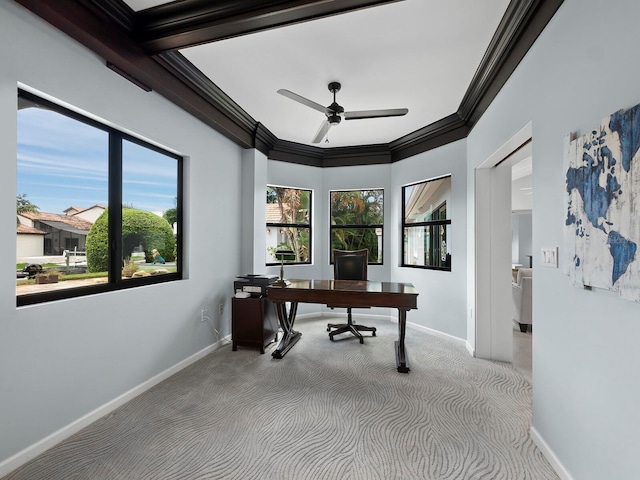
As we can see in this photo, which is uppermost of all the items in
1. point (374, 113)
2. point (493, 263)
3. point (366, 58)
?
point (366, 58)

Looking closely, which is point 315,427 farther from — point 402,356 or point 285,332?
point 285,332

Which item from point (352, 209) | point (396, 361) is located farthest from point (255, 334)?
point (352, 209)

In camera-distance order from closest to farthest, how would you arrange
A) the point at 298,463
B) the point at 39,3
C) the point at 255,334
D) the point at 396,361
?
the point at 39,3
the point at 298,463
the point at 396,361
the point at 255,334

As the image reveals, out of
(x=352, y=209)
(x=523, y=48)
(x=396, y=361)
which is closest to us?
(x=523, y=48)

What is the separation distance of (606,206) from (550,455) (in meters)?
1.39

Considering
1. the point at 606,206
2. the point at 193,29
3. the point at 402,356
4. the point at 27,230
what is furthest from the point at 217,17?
the point at 402,356

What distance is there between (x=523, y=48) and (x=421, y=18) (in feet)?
2.31

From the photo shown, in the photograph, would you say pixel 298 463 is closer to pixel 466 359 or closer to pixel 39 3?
pixel 466 359

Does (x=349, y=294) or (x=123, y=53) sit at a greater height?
(x=123, y=53)

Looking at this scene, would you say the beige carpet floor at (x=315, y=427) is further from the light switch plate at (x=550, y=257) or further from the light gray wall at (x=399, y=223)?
the light switch plate at (x=550, y=257)

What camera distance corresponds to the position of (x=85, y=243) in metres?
2.15

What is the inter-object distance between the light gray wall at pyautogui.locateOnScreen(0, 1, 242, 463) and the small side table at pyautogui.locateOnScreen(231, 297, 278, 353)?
313 mm

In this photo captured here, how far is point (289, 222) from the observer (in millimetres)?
4887

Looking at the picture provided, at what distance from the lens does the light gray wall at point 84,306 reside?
5.24 feet
